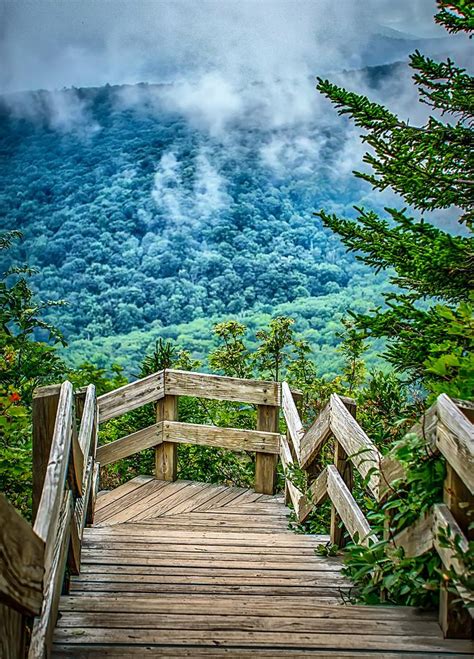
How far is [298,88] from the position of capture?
1337 inches

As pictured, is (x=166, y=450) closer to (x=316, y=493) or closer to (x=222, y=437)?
(x=222, y=437)

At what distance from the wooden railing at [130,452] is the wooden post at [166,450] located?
8.4 inches

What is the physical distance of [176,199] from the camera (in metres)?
32.4

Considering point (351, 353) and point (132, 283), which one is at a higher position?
point (132, 283)

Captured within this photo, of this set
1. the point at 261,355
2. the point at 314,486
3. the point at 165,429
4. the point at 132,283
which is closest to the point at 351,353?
the point at 261,355

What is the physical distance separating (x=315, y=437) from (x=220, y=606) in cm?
186

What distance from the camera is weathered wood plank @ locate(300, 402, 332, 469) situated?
13.8 ft

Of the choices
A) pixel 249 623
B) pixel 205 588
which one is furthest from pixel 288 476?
pixel 249 623

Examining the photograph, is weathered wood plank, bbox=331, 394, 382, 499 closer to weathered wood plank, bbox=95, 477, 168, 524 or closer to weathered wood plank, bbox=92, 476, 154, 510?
weathered wood plank, bbox=95, 477, 168, 524

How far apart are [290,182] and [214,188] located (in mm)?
3387

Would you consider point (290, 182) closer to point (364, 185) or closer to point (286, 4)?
point (364, 185)

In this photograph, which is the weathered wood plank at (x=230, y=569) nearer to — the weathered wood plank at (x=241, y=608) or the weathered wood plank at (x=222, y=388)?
the weathered wood plank at (x=241, y=608)

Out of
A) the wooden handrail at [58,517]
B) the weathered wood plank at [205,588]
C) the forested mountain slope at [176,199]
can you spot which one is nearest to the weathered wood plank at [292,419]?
the weathered wood plank at [205,588]

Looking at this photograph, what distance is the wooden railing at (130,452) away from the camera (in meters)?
1.54
